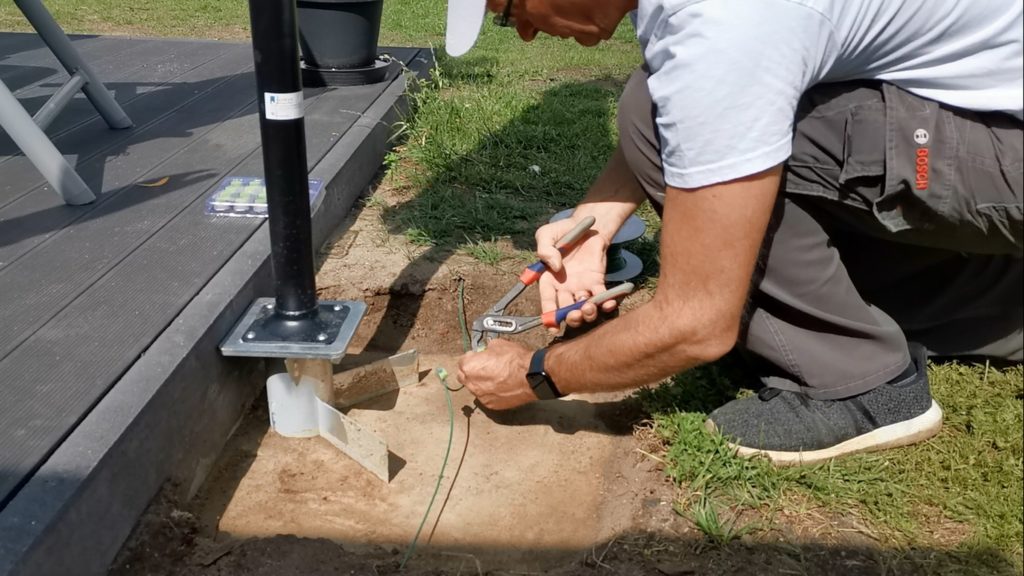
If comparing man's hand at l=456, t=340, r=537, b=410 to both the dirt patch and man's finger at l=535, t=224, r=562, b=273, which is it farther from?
man's finger at l=535, t=224, r=562, b=273

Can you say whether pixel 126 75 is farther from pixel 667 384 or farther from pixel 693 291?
pixel 693 291

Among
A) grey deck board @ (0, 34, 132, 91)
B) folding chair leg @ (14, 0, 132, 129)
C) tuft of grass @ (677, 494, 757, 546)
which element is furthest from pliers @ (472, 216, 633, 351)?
grey deck board @ (0, 34, 132, 91)

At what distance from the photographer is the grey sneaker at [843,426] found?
1833 mm

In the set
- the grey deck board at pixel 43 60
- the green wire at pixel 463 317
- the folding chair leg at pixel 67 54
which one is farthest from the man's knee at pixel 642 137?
the grey deck board at pixel 43 60

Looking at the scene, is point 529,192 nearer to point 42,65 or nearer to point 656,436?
point 656,436

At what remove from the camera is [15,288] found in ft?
6.59

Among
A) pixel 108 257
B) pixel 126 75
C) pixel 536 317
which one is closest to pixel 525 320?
pixel 536 317

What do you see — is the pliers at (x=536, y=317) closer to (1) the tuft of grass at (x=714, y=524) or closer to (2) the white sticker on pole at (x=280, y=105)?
(1) the tuft of grass at (x=714, y=524)

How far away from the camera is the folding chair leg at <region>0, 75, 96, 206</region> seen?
2.39 m

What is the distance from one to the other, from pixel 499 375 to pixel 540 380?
0.37 feet

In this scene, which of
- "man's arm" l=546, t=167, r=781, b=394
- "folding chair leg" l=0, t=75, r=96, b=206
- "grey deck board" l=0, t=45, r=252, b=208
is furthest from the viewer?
"grey deck board" l=0, t=45, r=252, b=208

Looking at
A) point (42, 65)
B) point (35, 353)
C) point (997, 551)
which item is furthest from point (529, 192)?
point (42, 65)

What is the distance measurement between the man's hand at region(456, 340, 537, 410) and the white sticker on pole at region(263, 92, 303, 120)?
0.68 meters

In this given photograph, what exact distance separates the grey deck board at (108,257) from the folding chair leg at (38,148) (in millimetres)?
71
